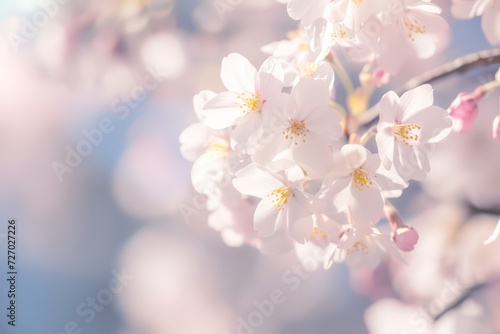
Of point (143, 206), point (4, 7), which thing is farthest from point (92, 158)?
point (4, 7)

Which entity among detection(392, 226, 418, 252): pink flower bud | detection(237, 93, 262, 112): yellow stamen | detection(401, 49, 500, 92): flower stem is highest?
detection(237, 93, 262, 112): yellow stamen

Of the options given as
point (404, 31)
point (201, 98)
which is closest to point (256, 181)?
point (201, 98)

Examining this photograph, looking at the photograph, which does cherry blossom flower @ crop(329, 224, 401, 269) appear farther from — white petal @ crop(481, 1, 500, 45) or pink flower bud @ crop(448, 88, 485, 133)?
white petal @ crop(481, 1, 500, 45)

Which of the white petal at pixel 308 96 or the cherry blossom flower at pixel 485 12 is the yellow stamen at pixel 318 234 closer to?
the white petal at pixel 308 96

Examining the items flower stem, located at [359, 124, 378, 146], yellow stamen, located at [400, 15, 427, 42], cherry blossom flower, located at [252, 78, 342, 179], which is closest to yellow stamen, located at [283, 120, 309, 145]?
cherry blossom flower, located at [252, 78, 342, 179]

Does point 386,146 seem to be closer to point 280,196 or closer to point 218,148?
point 280,196

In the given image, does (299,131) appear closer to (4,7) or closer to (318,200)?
(318,200)
